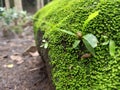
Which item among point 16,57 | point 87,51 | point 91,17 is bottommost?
point 16,57

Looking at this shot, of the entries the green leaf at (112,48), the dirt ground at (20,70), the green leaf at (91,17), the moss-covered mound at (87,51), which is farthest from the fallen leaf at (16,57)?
the green leaf at (112,48)

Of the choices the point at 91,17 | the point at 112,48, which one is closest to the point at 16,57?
the point at 91,17

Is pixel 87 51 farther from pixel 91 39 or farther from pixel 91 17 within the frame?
pixel 91 17

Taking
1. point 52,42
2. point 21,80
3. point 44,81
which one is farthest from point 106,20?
point 21,80

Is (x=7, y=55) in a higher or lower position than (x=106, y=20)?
lower

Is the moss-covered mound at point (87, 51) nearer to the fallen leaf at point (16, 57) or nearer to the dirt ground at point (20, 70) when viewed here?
the dirt ground at point (20, 70)

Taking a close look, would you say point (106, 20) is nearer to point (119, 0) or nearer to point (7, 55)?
point (119, 0)

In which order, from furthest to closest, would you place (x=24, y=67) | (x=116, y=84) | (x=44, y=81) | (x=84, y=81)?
(x=24, y=67) → (x=44, y=81) → (x=84, y=81) → (x=116, y=84)
